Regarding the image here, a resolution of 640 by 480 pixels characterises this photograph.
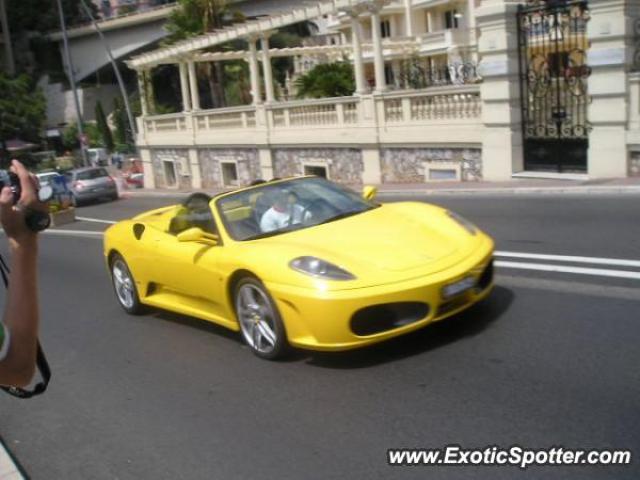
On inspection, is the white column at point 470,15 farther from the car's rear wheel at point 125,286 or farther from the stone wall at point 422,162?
the car's rear wheel at point 125,286

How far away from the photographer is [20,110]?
65.4 meters

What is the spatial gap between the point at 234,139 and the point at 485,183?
13008 millimetres

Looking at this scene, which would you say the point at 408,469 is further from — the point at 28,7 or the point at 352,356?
the point at 28,7

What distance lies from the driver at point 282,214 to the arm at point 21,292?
4072 millimetres

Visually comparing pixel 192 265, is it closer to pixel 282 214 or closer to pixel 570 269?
pixel 282 214

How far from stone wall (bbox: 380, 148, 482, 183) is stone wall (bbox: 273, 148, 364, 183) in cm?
120

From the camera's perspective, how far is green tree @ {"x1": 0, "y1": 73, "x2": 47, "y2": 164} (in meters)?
63.4

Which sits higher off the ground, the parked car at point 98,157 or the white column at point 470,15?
the white column at point 470,15

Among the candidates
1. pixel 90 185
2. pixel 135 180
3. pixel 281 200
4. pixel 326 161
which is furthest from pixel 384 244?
pixel 135 180

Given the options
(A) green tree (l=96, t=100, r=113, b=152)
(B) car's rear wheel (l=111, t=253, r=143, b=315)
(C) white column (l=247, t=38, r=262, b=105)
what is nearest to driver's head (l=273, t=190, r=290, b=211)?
(B) car's rear wheel (l=111, t=253, r=143, b=315)

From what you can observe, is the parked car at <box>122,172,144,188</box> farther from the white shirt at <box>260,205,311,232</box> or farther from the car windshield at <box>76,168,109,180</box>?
the white shirt at <box>260,205,311,232</box>

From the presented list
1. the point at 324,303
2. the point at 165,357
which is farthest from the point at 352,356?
the point at 165,357

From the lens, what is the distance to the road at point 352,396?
161 inches

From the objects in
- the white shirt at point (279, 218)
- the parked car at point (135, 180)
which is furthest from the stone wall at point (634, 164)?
the parked car at point (135, 180)
